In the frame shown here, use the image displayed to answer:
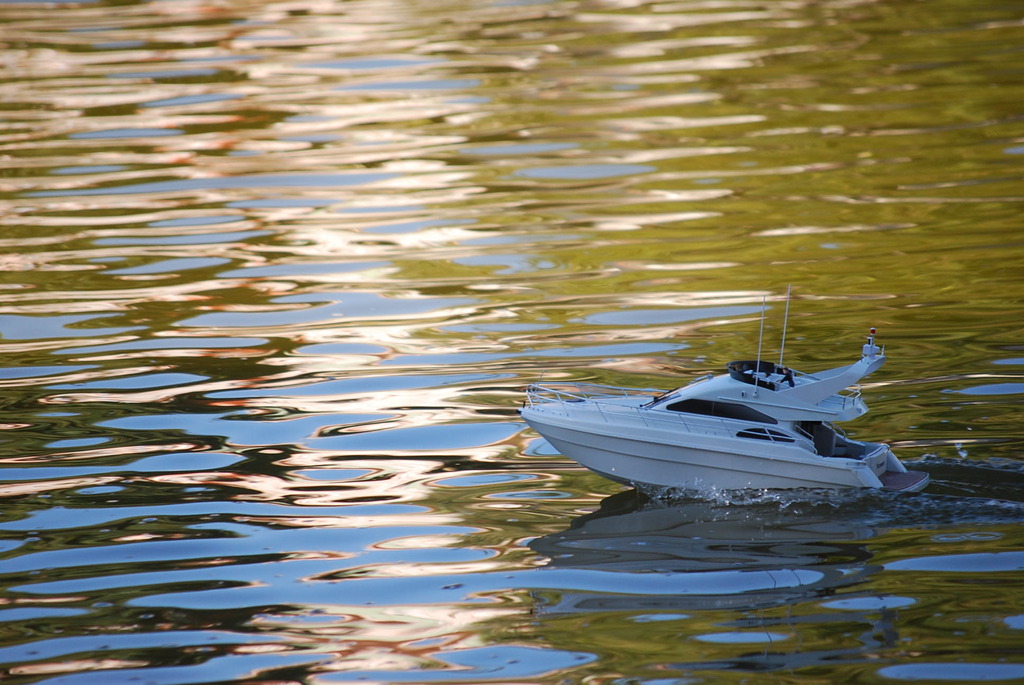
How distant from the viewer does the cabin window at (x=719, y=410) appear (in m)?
15.5

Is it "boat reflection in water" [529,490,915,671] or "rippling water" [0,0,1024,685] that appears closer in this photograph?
"boat reflection in water" [529,490,915,671]

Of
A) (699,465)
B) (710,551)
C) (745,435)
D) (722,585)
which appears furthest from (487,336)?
(722,585)

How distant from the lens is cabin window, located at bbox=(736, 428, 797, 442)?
15.4 m

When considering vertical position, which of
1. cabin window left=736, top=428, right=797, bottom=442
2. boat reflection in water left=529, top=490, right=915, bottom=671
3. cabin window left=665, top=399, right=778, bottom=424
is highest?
cabin window left=665, top=399, right=778, bottom=424

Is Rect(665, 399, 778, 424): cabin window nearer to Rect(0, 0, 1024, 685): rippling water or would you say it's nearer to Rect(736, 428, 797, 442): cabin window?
Rect(736, 428, 797, 442): cabin window

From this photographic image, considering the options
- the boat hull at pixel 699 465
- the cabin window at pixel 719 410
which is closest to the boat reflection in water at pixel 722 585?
the boat hull at pixel 699 465

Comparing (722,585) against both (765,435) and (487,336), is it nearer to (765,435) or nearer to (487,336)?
(765,435)

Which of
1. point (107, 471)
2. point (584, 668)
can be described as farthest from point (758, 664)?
point (107, 471)

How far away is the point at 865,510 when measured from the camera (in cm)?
1573

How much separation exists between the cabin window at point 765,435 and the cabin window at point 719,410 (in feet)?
0.41

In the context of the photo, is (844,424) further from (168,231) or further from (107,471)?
(168,231)

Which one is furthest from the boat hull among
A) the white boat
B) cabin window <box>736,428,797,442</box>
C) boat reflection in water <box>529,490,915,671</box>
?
boat reflection in water <box>529,490,915,671</box>

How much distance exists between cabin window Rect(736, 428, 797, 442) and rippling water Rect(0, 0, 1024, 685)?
2.96ft

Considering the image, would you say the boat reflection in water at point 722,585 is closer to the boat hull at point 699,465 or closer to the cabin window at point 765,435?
the boat hull at point 699,465
